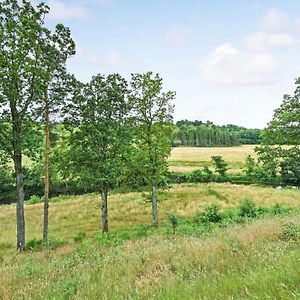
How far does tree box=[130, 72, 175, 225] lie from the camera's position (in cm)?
2831

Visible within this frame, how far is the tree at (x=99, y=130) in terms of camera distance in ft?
82.0

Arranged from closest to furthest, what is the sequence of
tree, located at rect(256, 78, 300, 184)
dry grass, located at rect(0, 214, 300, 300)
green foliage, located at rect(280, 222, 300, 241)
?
dry grass, located at rect(0, 214, 300, 300)
green foliage, located at rect(280, 222, 300, 241)
tree, located at rect(256, 78, 300, 184)

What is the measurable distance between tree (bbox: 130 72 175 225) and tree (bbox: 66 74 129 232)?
83.5 inches

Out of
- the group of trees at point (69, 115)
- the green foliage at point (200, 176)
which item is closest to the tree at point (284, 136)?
the group of trees at point (69, 115)

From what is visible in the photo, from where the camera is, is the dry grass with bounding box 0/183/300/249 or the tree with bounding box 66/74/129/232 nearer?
the tree with bounding box 66/74/129/232

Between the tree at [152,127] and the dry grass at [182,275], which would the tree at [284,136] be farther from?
the dry grass at [182,275]

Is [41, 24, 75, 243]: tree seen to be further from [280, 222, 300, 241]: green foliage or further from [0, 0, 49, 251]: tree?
[280, 222, 300, 241]: green foliage

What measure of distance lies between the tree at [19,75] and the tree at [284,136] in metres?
17.4

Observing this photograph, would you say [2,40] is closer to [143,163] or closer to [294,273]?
→ [143,163]

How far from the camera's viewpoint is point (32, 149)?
20141 mm

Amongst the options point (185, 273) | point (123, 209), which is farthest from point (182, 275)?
point (123, 209)

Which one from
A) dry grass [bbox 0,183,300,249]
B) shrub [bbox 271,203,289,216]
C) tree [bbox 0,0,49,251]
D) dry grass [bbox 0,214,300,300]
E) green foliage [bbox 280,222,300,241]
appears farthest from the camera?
dry grass [bbox 0,183,300,249]

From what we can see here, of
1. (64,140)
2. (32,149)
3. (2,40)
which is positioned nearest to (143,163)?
(64,140)

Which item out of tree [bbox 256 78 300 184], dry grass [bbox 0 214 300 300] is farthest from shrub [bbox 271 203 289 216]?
dry grass [bbox 0 214 300 300]
